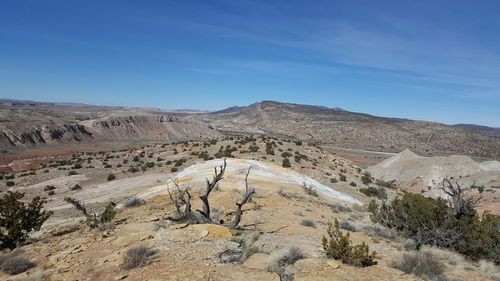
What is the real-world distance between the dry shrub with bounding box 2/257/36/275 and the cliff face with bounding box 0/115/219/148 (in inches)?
2552

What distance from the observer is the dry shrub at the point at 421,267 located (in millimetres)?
6918

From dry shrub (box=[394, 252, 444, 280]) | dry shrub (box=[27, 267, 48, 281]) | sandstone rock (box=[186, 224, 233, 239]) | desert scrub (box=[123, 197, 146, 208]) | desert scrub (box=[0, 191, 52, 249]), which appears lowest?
desert scrub (box=[123, 197, 146, 208])

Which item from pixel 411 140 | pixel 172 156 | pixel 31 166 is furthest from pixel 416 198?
pixel 411 140

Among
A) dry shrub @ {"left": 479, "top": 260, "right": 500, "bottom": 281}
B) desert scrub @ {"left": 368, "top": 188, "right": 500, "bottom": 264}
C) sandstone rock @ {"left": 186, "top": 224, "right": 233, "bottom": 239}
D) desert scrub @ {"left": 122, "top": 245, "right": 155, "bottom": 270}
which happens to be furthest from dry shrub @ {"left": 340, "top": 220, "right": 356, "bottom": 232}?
desert scrub @ {"left": 122, "top": 245, "right": 155, "bottom": 270}

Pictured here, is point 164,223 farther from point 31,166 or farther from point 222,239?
point 31,166

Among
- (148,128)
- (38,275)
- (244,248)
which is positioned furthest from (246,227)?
(148,128)

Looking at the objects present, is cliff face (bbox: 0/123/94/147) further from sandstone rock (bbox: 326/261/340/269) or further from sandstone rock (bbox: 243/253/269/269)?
sandstone rock (bbox: 326/261/340/269)

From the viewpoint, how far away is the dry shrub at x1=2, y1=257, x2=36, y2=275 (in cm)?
679

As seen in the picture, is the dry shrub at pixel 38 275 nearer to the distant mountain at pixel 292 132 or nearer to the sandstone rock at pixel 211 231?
the sandstone rock at pixel 211 231

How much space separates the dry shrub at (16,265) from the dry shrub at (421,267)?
8.65m

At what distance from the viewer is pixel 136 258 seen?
21.8 ft

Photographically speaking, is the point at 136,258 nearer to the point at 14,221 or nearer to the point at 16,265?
the point at 16,265

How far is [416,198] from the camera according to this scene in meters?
12.9

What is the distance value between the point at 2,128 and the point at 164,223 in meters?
69.3
